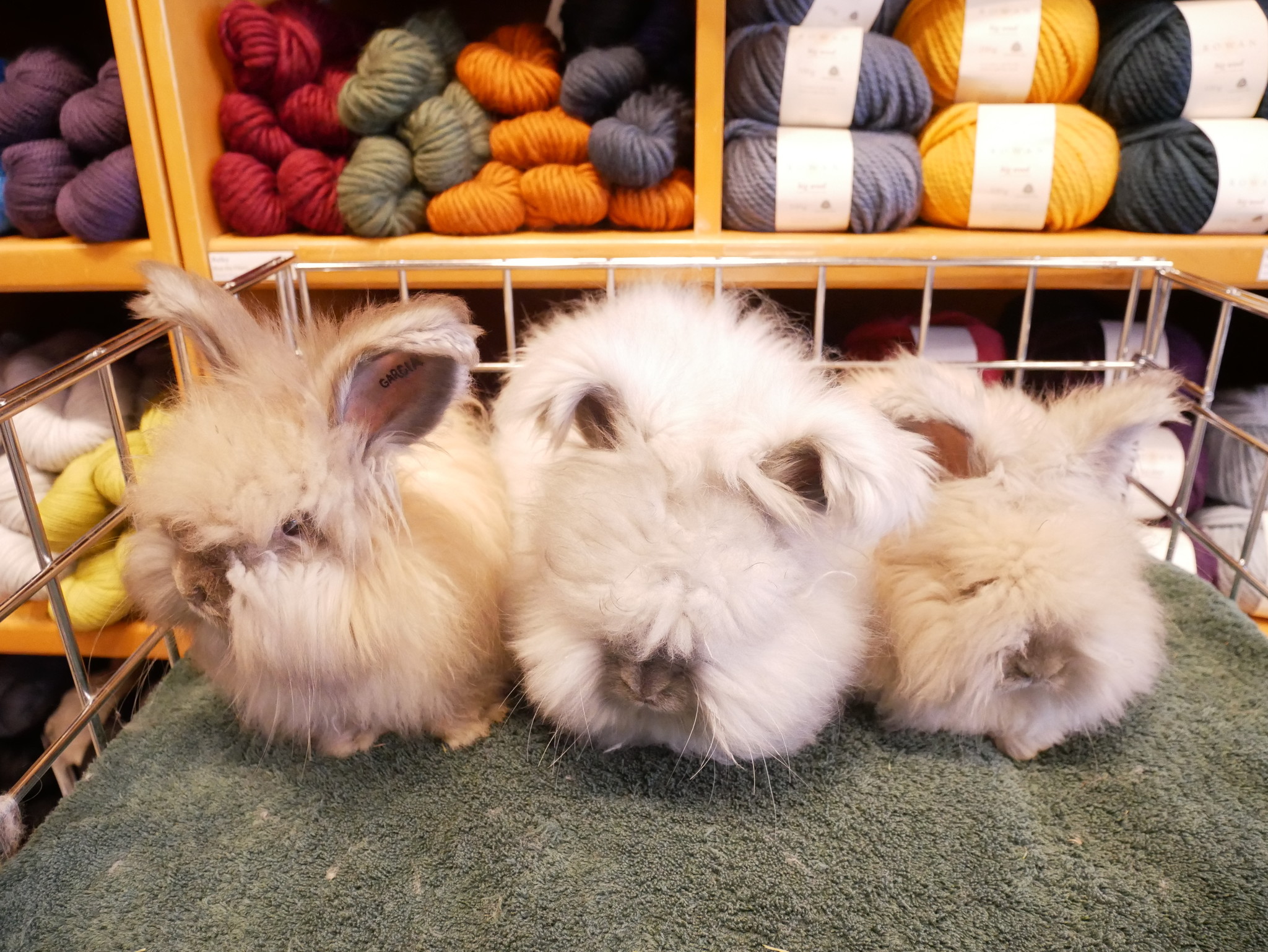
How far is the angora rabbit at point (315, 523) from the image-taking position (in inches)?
24.7

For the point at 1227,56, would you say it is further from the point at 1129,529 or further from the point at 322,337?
the point at 322,337

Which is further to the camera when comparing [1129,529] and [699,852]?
[1129,529]

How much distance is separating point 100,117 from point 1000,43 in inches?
42.6

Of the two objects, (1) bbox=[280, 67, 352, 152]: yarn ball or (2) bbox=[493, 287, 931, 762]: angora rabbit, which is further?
(1) bbox=[280, 67, 352, 152]: yarn ball

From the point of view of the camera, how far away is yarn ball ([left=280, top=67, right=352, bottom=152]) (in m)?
1.05

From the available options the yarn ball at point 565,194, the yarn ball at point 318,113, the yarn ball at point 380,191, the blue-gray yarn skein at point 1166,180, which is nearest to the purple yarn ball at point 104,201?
the yarn ball at point 318,113

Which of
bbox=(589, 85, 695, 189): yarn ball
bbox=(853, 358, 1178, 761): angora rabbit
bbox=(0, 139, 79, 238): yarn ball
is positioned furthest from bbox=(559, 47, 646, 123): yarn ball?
bbox=(0, 139, 79, 238): yarn ball

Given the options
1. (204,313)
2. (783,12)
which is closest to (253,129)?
(204,313)

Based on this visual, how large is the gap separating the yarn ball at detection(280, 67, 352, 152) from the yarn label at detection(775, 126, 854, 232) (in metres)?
0.53

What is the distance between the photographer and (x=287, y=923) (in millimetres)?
609

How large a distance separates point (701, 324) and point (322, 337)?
0.30m

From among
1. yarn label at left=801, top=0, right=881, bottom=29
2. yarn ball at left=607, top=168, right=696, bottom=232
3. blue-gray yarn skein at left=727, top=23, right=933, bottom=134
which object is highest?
yarn label at left=801, top=0, right=881, bottom=29

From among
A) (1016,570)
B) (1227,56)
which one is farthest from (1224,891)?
(1227,56)

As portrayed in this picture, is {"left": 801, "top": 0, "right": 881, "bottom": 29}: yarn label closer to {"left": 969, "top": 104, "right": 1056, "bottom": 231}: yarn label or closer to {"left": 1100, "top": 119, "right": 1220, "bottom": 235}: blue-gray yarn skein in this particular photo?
{"left": 969, "top": 104, "right": 1056, "bottom": 231}: yarn label
